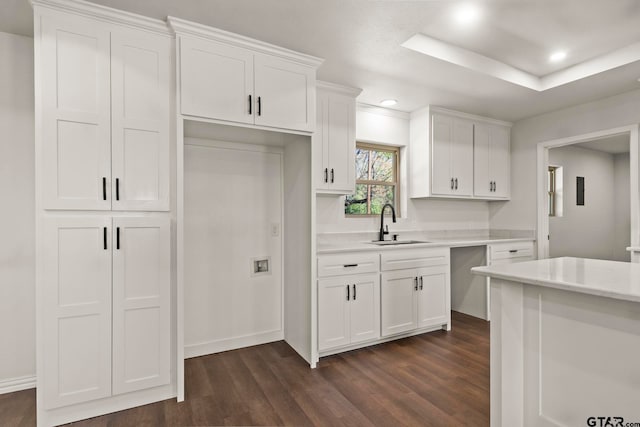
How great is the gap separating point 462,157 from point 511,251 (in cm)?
129

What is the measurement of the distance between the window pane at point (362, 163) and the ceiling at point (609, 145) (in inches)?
162

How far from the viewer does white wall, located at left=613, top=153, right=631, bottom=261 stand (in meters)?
6.10

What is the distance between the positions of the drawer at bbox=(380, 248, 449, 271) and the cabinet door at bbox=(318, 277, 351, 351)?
0.47 meters

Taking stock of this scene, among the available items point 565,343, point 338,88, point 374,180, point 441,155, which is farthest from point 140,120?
point 441,155

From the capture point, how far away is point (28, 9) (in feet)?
6.54

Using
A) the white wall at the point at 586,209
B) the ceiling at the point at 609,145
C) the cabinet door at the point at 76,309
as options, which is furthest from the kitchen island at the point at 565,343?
the ceiling at the point at 609,145

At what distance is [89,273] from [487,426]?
2.50 meters

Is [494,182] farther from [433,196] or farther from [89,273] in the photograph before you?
[89,273]

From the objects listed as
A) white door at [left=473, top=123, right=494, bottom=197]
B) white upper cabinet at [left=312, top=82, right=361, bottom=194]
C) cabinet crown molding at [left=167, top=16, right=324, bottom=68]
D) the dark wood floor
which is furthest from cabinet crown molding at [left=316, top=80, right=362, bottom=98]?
the dark wood floor

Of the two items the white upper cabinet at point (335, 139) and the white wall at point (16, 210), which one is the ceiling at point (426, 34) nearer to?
the white upper cabinet at point (335, 139)

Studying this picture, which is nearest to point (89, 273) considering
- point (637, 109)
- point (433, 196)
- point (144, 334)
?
point (144, 334)

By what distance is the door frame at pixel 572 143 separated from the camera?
3.29 m

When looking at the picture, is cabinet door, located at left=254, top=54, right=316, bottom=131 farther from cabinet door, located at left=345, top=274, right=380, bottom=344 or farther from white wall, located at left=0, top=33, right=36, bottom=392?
white wall, located at left=0, top=33, right=36, bottom=392

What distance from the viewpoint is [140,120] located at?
6.84 feet
